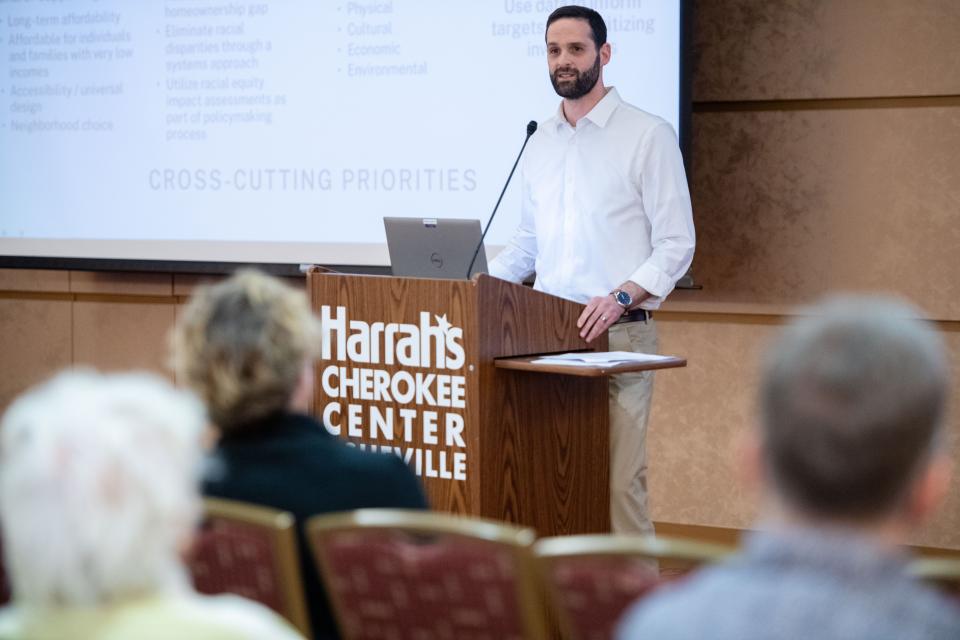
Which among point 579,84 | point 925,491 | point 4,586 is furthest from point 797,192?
point 925,491

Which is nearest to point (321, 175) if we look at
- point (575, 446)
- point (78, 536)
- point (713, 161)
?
point (713, 161)

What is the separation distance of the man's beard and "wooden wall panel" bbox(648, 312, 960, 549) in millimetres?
1483

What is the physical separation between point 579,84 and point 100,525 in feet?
9.87

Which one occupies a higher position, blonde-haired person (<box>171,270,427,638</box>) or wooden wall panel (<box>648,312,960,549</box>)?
blonde-haired person (<box>171,270,427,638</box>)

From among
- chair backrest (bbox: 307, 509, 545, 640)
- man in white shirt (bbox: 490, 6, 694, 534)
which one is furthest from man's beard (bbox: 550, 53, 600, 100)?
chair backrest (bbox: 307, 509, 545, 640)

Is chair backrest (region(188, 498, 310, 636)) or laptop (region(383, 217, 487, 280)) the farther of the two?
laptop (region(383, 217, 487, 280))

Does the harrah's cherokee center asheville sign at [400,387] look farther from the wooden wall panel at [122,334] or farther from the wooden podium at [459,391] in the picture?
the wooden wall panel at [122,334]

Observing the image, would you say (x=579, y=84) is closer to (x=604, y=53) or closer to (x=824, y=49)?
(x=604, y=53)

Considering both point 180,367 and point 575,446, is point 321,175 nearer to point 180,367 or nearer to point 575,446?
point 575,446

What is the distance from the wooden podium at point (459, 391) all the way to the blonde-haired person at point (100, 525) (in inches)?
78.1

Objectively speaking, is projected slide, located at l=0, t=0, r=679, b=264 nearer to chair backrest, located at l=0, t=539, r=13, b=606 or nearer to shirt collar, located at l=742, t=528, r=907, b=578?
chair backrest, located at l=0, t=539, r=13, b=606

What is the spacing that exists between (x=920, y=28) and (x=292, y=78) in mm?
2573

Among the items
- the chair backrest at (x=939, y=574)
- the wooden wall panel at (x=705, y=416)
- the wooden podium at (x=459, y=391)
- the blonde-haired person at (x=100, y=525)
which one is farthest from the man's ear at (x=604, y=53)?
the blonde-haired person at (x=100, y=525)

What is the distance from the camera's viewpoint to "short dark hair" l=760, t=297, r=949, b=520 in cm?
107
